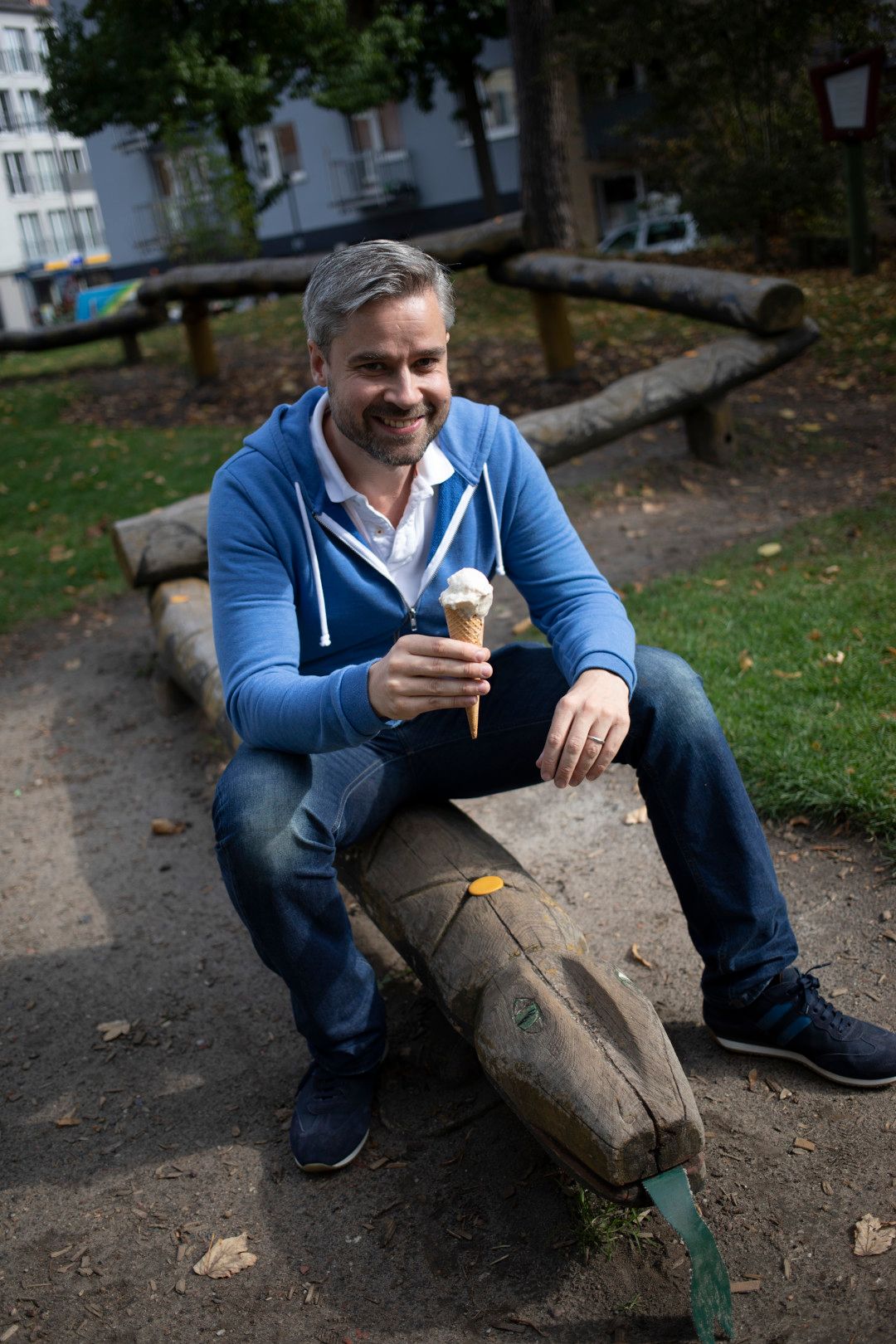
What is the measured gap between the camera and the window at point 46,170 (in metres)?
52.4

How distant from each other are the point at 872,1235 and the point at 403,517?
65.9 inches

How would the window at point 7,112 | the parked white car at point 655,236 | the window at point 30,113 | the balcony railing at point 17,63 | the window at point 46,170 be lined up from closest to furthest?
the parked white car at point 655,236, the window at point 7,112, the balcony railing at point 17,63, the window at point 30,113, the window at point 46,170

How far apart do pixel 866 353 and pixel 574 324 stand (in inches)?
128

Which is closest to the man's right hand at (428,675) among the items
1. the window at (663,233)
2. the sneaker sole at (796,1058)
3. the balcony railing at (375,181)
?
the sneaker sole at (796,1058)

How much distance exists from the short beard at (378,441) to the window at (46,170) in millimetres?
56783

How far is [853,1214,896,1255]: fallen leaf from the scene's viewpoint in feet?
6.78

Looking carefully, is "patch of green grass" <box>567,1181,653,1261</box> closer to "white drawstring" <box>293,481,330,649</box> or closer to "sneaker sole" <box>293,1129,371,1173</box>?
"sneaker sole" <box>293,1129,371,1173</box>

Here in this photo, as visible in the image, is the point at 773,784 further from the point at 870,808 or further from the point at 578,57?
the point at 578,57

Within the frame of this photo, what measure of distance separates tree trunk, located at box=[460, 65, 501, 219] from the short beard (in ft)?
71.8

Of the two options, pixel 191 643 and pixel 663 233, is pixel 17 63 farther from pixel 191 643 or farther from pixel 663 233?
pixel 191 643

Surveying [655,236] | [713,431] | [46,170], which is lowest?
[713,431]

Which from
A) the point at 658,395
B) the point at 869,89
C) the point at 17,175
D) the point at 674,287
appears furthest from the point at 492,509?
the point at 17,175

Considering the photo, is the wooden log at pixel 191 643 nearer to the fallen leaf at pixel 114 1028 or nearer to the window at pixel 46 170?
the fallen leaf at pixel 114 1028

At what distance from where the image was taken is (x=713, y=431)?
22.4ft
